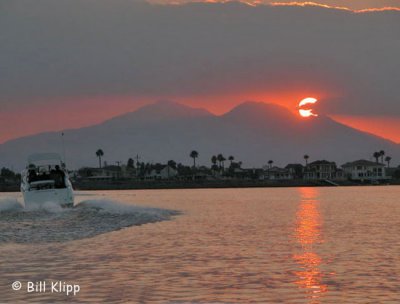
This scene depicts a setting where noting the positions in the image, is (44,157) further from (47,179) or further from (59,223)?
(59,223)

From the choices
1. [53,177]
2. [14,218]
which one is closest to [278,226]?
[14,218]

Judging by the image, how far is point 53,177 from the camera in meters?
59.9

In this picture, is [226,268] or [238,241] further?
[238,241]

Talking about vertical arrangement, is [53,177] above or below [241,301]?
above

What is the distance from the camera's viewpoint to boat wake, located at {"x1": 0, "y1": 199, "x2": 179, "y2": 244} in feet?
116

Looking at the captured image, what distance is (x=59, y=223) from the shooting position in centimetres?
4431

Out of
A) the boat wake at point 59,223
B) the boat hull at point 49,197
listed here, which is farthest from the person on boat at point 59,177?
the boat wake at point 59,223

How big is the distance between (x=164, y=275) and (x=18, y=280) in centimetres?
470

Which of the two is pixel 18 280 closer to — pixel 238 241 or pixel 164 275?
pixel 164 275

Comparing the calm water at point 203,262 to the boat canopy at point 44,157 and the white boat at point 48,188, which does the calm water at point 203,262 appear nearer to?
the white boat at point 48,188

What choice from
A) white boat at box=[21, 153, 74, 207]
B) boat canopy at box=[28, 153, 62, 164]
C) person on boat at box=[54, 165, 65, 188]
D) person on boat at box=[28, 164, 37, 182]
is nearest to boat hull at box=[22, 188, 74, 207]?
white boat at box=[21, 153, 74, 207]

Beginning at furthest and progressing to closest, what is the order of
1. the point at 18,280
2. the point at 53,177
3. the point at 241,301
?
the point at 53,177
the point at 18,280
the point at 241,301

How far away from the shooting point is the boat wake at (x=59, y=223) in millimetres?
35406

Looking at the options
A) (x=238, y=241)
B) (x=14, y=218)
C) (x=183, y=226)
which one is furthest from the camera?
(x=14, y=218)
